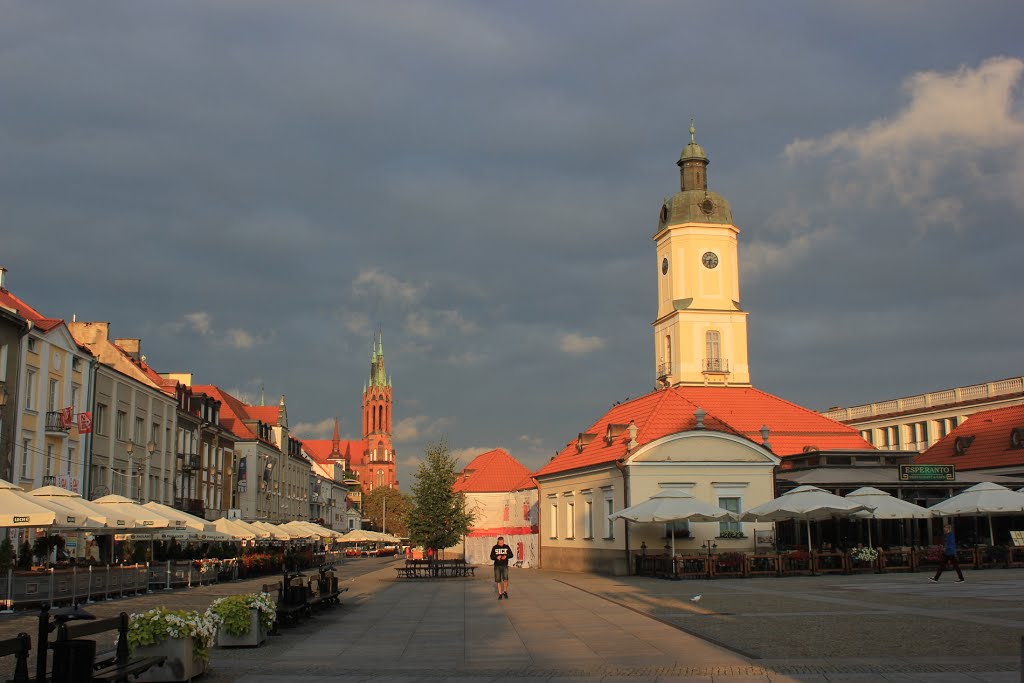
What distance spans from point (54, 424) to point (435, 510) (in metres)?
16.2

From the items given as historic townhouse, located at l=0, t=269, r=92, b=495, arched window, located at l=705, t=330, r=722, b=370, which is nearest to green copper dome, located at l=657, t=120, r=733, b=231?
arched window, located at l=705, t=330, r=722, b=370

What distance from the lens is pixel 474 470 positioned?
71375mm

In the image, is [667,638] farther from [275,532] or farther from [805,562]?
[275,532]

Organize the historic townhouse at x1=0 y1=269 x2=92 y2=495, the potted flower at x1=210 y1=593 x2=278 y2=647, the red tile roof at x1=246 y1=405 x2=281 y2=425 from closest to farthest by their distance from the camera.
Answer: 1. the potted flower at x1=210 y1=593 x2=278 y2=647
2. the historic townhouse at x1=0 y1=269 x2=92 y2=495
3. the red tile roof at x1=246 y1=405 x2=281 y2=425

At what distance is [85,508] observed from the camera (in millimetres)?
26938

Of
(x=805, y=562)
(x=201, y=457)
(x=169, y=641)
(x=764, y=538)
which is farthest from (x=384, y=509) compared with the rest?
(x=169, y=641)

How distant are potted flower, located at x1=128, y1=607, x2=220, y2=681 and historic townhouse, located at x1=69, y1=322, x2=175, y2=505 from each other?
3341 cm

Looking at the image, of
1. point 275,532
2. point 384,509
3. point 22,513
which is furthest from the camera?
point 384,509

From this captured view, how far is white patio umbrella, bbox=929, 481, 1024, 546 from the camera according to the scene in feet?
123

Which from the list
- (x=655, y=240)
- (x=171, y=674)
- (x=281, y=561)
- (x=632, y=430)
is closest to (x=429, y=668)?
(x=171, y=674)

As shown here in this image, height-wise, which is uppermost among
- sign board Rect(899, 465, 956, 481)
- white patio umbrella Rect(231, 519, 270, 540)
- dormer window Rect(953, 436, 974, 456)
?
dormer window Rect(953, 436, 974, 456)

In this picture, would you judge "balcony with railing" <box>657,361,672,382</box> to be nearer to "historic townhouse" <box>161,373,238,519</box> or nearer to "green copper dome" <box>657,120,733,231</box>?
"green copper dome" <box>657,120,733,231</box>

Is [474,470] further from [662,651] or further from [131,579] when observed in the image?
[662,651]

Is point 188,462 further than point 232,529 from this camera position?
Yes
